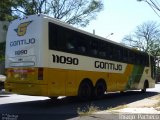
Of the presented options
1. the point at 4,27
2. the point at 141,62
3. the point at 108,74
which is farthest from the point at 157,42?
the point at 108,74

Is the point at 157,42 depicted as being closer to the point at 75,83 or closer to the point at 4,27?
the point at 4,27

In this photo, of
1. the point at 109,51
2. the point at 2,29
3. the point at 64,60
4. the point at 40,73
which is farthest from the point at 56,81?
the point at 2,29

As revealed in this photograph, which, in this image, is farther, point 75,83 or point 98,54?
point 98,54

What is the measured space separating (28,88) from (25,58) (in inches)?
48.9

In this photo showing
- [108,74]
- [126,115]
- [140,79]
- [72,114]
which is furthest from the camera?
[140,79]

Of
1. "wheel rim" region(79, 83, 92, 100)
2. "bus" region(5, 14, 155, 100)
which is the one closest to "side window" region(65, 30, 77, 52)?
"bus" region(5, 14, 155, 100)

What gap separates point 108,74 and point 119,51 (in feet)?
7.24

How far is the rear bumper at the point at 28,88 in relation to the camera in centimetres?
1381

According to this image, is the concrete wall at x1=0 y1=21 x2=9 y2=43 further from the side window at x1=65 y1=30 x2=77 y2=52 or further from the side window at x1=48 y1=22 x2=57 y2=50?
the side window at x1=48 y1=22 x2=57 y2=50

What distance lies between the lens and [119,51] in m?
21.2

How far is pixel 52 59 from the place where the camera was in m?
14.4

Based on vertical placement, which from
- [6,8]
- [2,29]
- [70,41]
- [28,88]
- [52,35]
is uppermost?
[6,8]

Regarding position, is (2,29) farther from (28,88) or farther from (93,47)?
(28,88)

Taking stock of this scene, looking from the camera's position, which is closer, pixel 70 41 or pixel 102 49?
pixel 70 41
